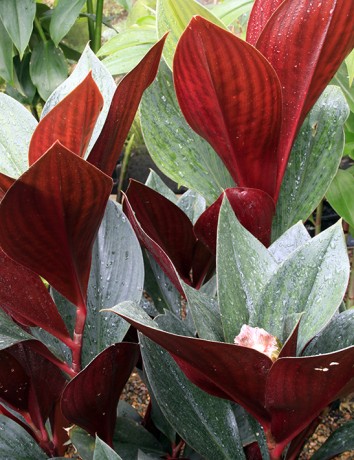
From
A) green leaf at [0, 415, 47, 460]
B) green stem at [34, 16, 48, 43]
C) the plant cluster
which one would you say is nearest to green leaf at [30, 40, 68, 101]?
green stem at [34, 16, 48, 43]

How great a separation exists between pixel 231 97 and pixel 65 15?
1110 millimetres

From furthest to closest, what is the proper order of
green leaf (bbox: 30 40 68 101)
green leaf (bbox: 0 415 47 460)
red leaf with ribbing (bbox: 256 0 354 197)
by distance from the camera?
1. green leaf (bbox: 30 40 68 101)
2. green leaf (bbox: 0 415 47 460)
3. red leaf with ribbing (bbox: 256 0 354 197)

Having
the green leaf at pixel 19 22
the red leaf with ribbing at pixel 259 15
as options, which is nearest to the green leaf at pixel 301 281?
the red leaf with ribbing at pixel 259 15

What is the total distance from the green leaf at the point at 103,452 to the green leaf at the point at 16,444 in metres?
0.22

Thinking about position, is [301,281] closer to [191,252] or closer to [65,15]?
[191,252]

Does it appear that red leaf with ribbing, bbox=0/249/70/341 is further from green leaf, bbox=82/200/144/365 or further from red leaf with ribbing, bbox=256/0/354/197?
red leaf with ribbing, bbox=256/0/354/197

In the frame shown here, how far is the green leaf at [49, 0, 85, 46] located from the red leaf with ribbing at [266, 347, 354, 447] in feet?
4.09

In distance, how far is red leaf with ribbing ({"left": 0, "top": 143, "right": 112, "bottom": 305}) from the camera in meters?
0.35

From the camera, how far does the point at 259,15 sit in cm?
54

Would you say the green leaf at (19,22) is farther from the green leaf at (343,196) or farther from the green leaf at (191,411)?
the green leaf at (191,411)

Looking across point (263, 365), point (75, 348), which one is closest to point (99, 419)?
point (75, 348)

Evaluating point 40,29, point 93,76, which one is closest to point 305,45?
point 93,76

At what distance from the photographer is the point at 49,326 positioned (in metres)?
0.49

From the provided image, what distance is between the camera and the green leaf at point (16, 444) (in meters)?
0.57
